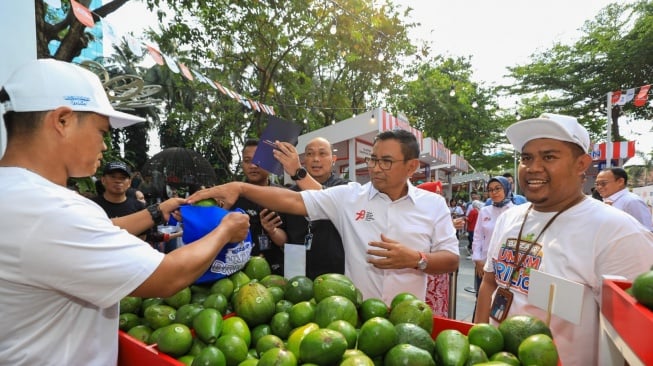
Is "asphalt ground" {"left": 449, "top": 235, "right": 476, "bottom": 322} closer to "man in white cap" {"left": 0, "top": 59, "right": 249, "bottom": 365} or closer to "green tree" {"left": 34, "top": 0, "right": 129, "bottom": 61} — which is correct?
"man in white cap" {"left": 0, "top": 59, "right": 249, "bottom": 365}

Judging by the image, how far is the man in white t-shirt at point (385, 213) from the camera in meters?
2.51

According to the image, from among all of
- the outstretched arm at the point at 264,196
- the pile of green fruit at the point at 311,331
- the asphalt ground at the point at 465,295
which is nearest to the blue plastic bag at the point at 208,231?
the pile of green fruit at the point at 311,331

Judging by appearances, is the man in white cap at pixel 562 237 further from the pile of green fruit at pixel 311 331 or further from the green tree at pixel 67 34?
the green tree at pixel 67 34

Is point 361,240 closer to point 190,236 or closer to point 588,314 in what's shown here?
point 190,236

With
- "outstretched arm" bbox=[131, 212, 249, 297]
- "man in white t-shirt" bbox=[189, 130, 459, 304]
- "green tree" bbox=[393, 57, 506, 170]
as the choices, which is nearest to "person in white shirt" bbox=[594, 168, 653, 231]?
"man in white t-shirt" bbox=[189, 130, 459, 304]

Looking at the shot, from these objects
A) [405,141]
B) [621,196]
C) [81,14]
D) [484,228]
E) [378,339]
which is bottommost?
[484,228]

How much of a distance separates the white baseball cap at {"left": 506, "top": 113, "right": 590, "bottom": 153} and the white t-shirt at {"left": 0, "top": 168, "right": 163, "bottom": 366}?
6.08 feet

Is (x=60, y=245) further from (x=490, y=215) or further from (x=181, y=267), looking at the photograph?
(x=490, y=215)

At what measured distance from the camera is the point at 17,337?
4.08 ft

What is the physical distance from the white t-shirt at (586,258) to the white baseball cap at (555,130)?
0.31m

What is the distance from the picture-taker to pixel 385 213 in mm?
2594

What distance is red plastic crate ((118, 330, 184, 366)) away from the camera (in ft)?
4.49

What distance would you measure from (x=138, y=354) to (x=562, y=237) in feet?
6.35

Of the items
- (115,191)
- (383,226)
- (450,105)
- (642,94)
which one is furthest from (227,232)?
(450,105)
